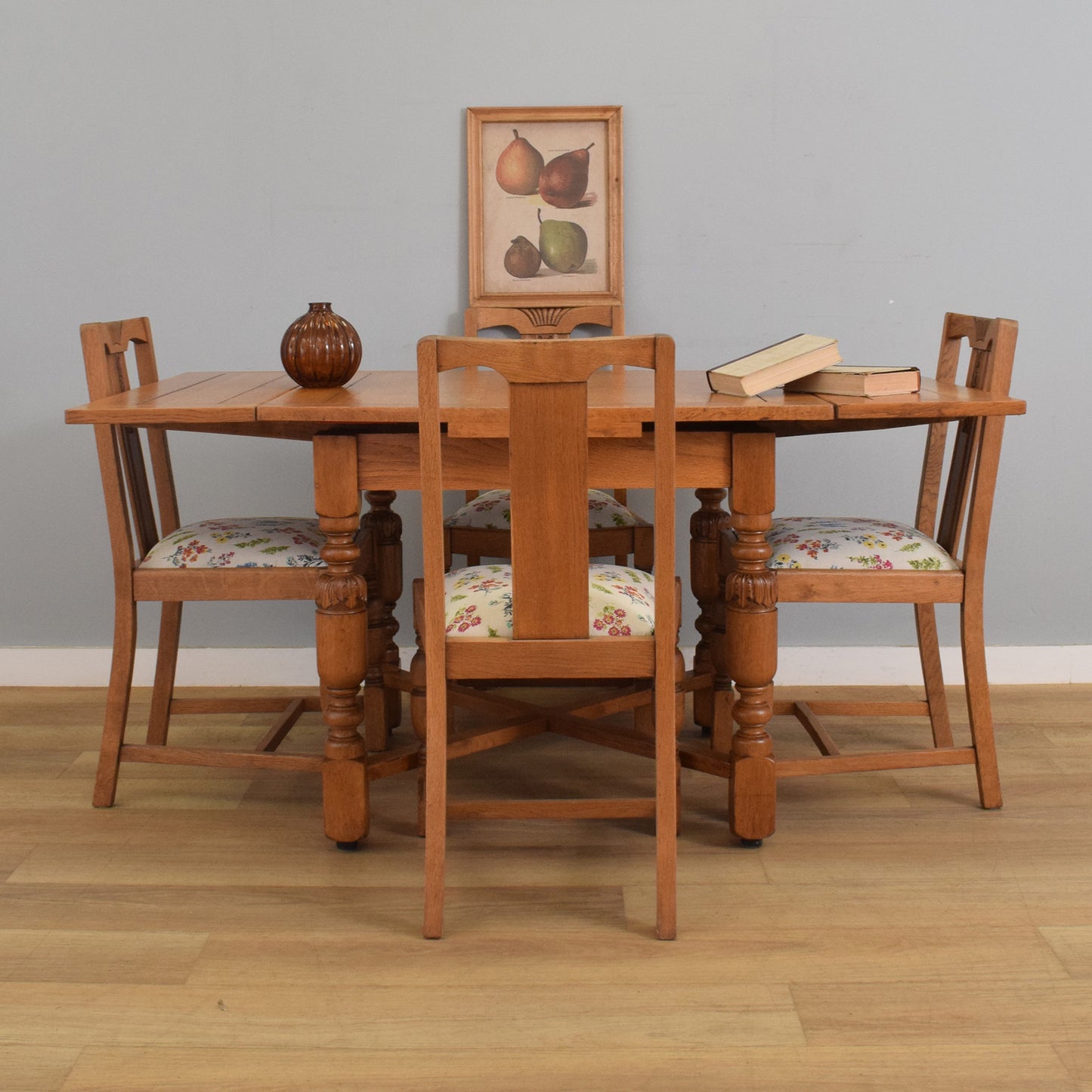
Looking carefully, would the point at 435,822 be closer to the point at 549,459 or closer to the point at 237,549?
the point at 549,459

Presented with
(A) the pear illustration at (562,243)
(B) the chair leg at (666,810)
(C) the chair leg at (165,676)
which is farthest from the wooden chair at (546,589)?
(A) the pear illustration at (562,243)

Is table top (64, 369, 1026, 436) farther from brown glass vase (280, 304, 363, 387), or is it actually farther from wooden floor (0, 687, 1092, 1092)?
wooden floor (0, 687, 1092, 1092)

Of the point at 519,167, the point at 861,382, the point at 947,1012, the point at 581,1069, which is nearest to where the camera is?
the point at 581,1069

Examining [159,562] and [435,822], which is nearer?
[435,822]

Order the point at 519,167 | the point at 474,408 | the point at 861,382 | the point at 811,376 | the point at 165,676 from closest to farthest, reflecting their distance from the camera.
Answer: the point at 474,408 < the point at 861,382 < the point at 811,376 < the point at 165,676 < the point at 519,167

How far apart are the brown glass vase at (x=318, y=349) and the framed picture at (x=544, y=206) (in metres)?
0.71

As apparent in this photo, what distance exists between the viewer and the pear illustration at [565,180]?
2.99m

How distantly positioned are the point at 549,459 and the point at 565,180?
146cm

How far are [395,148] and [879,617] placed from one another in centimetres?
176

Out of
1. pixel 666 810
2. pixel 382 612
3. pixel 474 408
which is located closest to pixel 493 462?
pixel 474 408

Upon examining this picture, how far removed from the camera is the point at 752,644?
2180 millimetres

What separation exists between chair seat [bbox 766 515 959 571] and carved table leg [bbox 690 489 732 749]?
36cm

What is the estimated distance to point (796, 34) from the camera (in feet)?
9.68

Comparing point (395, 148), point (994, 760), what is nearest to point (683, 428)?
point (994, 760)
